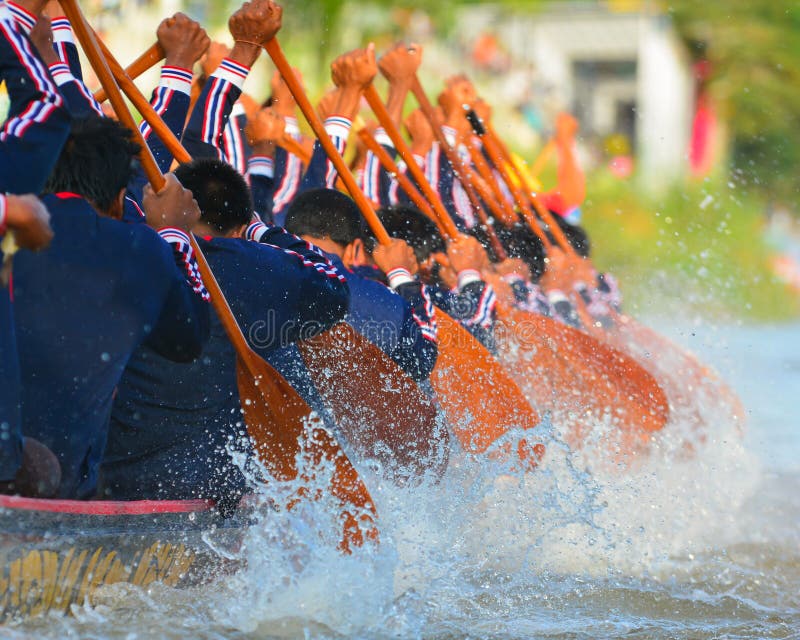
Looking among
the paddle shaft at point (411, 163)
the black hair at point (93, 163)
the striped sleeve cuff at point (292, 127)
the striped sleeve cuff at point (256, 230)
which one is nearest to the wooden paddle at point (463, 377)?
the paddle shaft at point (411, 163)

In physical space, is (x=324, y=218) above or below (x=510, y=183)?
below

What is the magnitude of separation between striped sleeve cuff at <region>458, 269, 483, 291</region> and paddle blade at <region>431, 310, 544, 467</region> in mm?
506

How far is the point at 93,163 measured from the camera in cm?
285

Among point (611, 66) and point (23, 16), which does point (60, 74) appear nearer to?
point (23, 16)

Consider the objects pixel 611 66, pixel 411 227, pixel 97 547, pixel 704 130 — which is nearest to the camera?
pixel 97 547

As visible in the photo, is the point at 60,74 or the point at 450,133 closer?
the point at 60,74

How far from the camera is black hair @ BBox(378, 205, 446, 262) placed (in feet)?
18.3

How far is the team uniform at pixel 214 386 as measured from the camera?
3447 millimetres

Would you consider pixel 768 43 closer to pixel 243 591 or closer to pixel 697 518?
pixel 697 518

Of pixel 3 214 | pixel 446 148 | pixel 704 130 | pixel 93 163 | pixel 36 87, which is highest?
pixel 704 130

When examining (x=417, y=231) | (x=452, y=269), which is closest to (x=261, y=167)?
(x=417, y=231)

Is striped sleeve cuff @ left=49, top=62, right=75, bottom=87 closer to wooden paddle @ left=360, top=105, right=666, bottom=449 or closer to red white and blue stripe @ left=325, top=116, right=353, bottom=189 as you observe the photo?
red white and blue stripe @ left=325, top=116, right=353, bottom=189

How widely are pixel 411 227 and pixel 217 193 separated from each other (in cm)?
200

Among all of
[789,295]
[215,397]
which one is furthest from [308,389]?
[789,295]
